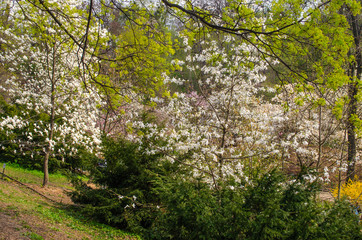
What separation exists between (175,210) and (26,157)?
395 inches

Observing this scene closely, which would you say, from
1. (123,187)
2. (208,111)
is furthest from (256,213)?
(208,111)

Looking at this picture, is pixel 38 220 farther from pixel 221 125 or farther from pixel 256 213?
pixel 221 125

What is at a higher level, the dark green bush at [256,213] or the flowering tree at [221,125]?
the flowering tree at [221,125]

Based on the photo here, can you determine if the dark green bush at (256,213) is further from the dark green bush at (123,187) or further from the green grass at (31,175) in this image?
the green grass at (31,175)

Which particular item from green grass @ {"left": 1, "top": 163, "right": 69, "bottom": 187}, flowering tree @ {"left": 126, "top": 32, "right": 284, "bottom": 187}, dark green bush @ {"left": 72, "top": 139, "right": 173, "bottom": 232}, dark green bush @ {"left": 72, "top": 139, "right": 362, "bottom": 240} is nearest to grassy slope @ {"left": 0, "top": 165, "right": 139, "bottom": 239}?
dark green bush @ {"left": 72, "top": 139, "right": 173, "bottom": 232}

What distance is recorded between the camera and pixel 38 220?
5.77 m

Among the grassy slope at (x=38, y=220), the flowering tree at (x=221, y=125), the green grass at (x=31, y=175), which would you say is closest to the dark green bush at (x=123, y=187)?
the grassy slope at (x=38, y=220)

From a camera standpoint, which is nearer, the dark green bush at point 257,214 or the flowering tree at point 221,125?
the dark green bush at point 257,214

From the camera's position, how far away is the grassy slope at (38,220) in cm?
502

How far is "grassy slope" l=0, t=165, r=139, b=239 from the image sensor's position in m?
5.02

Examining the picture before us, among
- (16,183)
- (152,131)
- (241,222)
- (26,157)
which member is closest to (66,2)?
(152,131)

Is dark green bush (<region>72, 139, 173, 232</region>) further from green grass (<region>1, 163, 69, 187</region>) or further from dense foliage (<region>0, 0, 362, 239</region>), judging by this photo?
green grass (<region>1, 163, 69, 187</region>)

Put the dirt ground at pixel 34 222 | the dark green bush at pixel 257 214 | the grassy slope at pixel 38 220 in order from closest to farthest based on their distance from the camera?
the dark green bush at pixel 257 214
the dirt ground at pixel 34 222
the grassy slope at pixel 38 220

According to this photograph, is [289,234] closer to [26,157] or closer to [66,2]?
[66,2]
